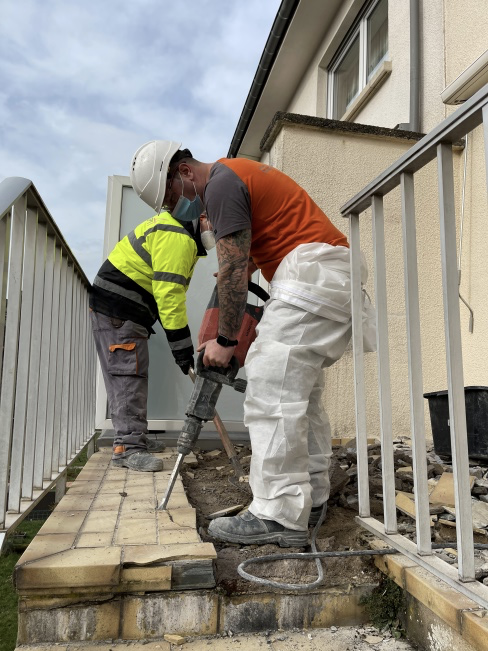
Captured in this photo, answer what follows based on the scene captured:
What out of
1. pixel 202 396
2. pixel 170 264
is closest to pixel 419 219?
pixel 170 264

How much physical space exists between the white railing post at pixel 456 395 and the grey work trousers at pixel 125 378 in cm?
220

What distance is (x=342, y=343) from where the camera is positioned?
1928 millimetres

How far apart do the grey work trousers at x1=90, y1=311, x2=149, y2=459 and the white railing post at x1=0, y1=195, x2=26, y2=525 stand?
4.52ft

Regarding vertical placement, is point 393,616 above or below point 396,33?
below

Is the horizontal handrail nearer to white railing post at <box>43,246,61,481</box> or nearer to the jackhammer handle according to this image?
white railing post at <box>43,246,61,481</box>

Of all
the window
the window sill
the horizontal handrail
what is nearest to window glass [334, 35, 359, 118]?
the window

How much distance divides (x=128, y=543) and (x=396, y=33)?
17.1 feet

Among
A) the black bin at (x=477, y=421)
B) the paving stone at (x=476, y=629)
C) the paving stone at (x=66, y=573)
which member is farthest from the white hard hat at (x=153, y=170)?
the paving stone at (x=476, y=629)

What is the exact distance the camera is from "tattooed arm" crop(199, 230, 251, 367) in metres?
1.87

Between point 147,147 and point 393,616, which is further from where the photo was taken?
point 147,147

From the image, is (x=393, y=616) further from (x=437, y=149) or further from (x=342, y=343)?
(x=437, y=149)

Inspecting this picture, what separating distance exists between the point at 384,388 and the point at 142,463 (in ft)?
5.56

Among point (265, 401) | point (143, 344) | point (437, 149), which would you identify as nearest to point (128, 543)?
point (265, 401)

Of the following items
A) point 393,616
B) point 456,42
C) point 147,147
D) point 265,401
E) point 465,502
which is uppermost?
point 456,42
